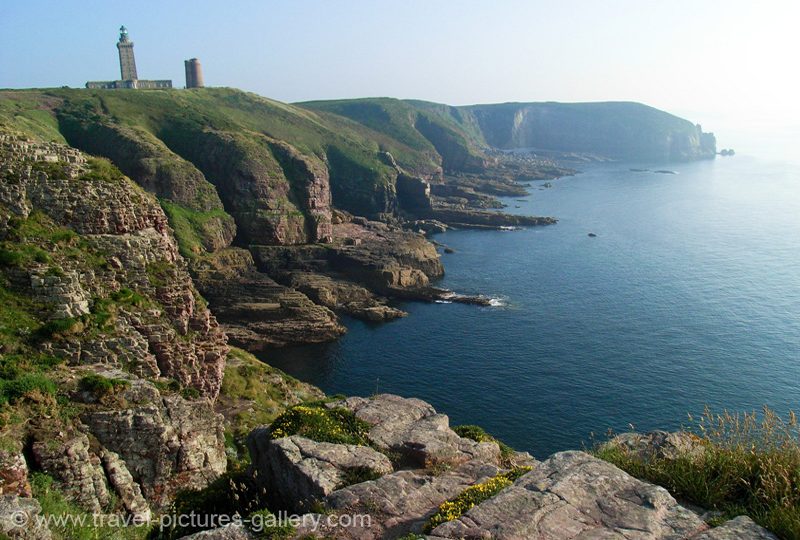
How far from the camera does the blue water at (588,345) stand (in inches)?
2630

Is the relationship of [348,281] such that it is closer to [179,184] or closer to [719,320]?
[179,184]

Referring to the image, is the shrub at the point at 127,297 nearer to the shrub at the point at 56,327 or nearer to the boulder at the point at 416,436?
the shrub at the point at 56,327

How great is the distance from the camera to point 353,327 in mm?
96500

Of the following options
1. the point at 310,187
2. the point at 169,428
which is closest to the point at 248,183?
the point at 310,187

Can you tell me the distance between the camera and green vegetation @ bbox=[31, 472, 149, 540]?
1775 centimetres

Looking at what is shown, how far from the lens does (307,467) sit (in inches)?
740

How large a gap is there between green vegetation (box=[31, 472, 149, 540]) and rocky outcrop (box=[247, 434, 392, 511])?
4705 mm

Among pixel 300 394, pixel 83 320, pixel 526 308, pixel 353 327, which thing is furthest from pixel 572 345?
pixel 83 320

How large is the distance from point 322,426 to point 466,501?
876cm

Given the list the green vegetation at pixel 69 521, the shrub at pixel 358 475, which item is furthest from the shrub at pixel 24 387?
the shrub at pixel 358 475

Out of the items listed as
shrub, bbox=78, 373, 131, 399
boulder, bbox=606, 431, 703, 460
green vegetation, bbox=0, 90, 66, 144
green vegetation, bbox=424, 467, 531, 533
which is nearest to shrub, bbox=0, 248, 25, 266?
shrub, bbox=78, 373, 131, 399

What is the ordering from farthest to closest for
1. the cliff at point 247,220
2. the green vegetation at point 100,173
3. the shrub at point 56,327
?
the cliff at point 247,220 < the green vegetation at point 100,173 < the shrub at point 56,327

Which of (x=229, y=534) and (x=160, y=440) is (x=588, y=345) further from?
(x=229, y=534)

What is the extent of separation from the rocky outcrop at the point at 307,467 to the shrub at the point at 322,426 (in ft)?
1.76
